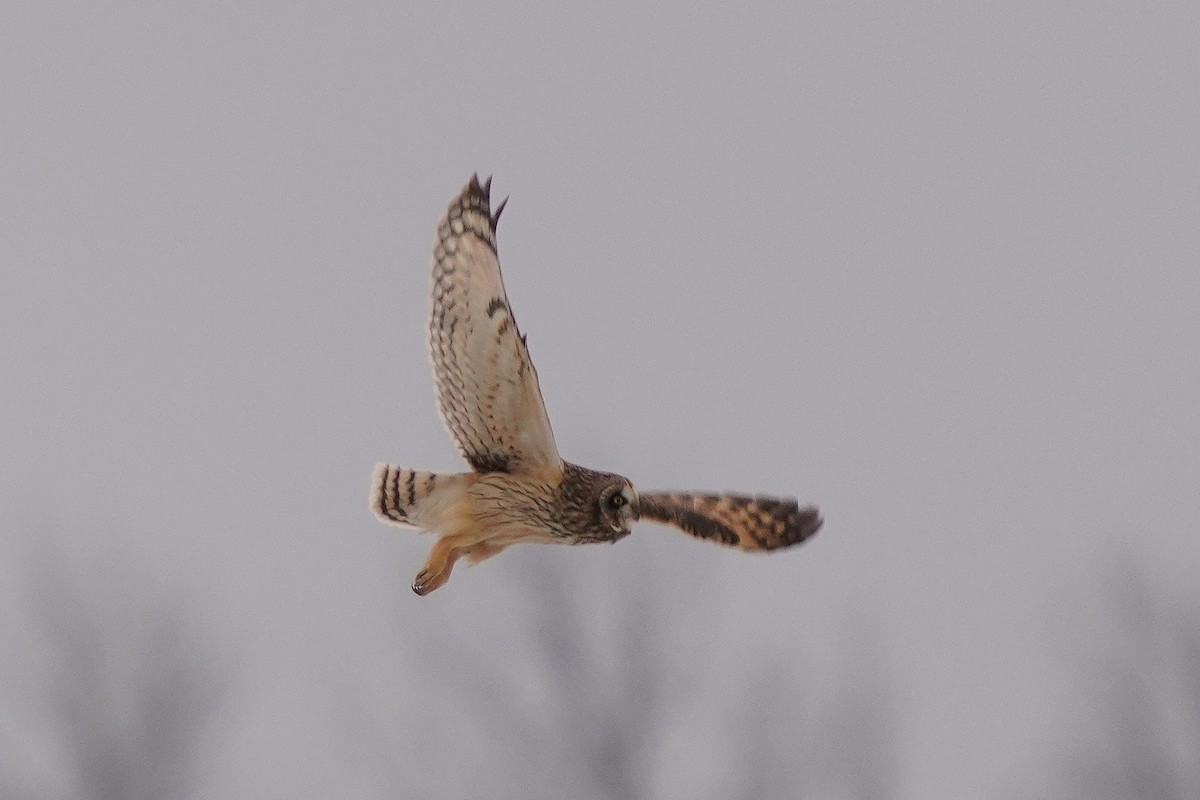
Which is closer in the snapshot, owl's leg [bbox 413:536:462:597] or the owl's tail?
owl's leg [bbox 413:536:462:597]

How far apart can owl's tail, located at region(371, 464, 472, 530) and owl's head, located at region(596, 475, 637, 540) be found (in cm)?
31

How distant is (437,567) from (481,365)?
393 mm

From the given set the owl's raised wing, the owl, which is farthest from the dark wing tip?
the owl's raised wing

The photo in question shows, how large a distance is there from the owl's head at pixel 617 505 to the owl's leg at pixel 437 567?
29 centimetres

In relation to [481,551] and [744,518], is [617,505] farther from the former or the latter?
[744,518]

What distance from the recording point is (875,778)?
15.3m

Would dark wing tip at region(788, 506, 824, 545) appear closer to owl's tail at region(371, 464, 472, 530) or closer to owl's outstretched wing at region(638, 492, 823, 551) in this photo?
owl's outstretched wing at region(638, 492, 823, 551)

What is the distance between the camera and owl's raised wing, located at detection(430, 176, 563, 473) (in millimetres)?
3979

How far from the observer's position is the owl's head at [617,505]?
13.3 feet

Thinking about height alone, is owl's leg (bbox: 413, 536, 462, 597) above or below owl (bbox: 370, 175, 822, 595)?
below

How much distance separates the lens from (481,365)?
404 centimetres

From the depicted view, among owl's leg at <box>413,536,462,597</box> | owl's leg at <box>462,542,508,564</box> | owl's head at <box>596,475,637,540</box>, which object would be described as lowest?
owl's leg at <box>413,536,462,597</box>

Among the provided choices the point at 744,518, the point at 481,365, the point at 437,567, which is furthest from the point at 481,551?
the point at 744,518

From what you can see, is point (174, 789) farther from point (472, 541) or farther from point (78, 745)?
point (472, 541)
